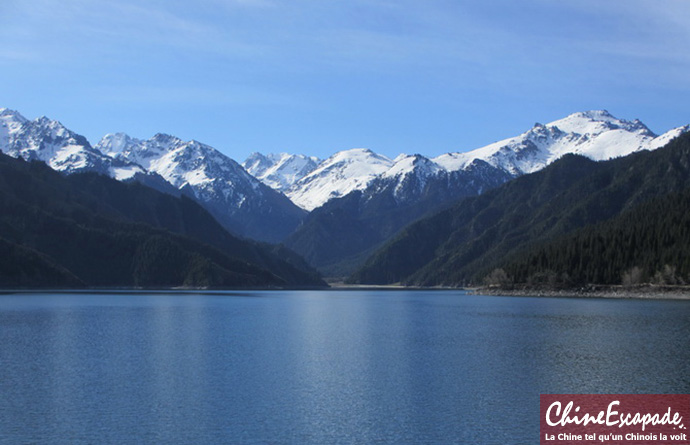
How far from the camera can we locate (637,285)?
7726 inches

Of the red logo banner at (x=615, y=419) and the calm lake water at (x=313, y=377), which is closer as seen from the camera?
the red logo banner at (x=615, y=419)

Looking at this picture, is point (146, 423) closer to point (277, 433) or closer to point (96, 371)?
point (277, 433)

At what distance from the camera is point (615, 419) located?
50188mm

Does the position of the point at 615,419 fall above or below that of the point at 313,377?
below

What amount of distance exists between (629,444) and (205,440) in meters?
24.5

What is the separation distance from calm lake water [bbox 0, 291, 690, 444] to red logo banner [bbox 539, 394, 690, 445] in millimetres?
1489


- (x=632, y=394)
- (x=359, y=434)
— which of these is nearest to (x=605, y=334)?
(x=632, y=394)

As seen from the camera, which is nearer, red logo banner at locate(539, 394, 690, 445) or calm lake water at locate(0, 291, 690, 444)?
red logo banner at locate(539, 394, 690, 445)

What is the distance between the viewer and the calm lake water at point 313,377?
48.3 m

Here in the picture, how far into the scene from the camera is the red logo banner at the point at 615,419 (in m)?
45.9

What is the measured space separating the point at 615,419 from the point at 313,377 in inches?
1035

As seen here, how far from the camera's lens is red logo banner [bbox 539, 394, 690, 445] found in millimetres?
45875

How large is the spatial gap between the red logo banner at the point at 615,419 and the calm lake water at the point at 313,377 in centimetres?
149

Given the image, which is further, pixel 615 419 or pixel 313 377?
pixel 313 377
